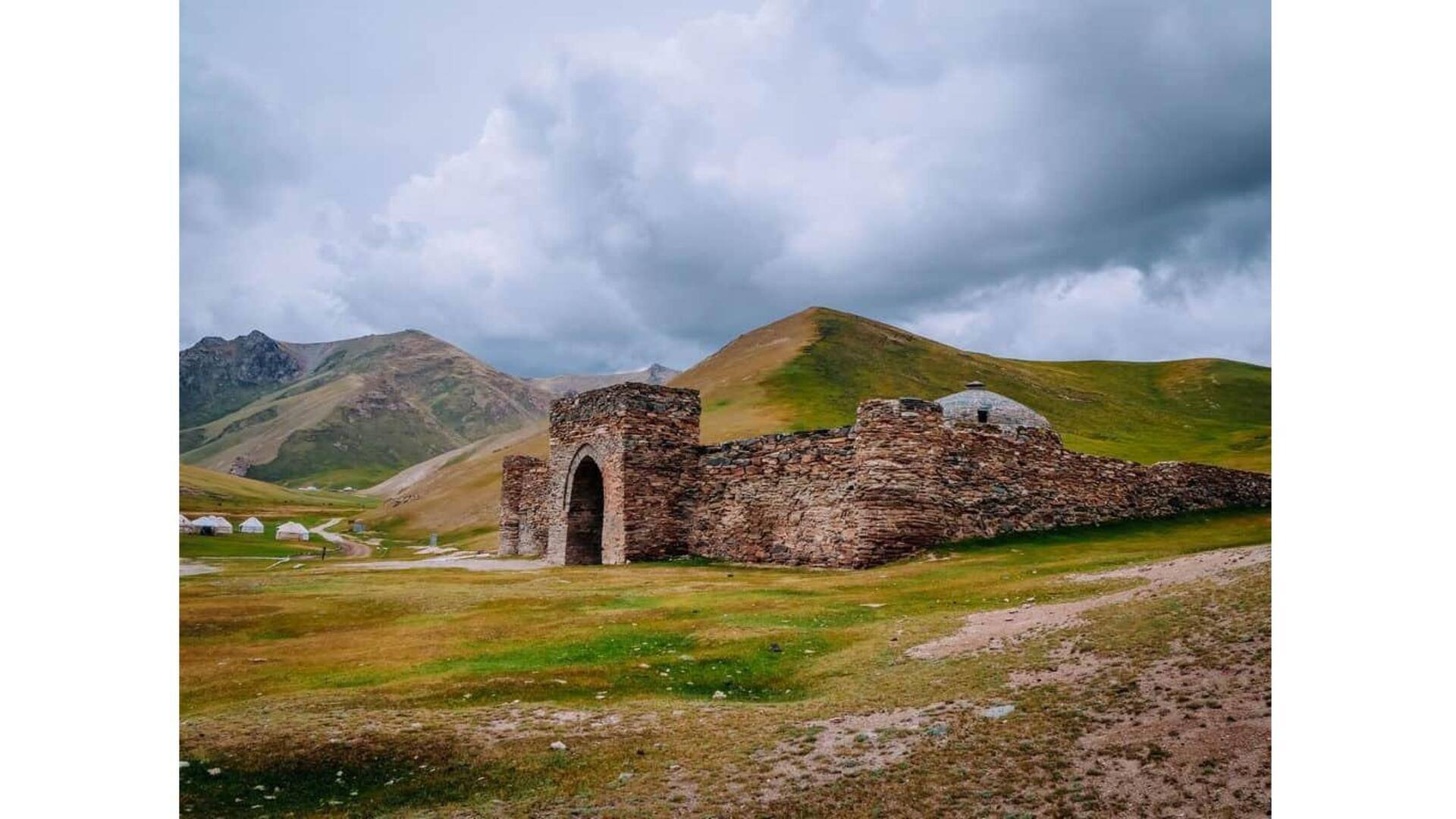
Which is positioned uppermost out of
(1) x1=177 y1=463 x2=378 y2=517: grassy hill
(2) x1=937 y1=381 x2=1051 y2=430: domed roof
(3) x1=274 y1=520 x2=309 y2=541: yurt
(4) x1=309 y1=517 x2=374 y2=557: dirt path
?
(2) x1=937 y1=381 x2=1051 y2=430: domed roof

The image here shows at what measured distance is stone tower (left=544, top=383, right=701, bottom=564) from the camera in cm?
2309

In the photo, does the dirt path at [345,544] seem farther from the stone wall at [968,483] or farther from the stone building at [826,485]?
the stone wall at [968,483]

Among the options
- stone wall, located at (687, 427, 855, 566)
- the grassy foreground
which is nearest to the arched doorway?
stone wall, located at (687, 427, 855, 566)

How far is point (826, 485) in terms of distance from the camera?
66.2 ft

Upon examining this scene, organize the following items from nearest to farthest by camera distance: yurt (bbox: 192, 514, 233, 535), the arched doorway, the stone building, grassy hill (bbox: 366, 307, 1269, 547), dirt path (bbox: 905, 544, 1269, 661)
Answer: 1. dirt path (bbox: 905, 544, 1269, 661)
2. the stone building
3. the arched doorway
4. yurt (bbox: 192, 514, 233, 535)
5. grassy hill (bbox: 366, 307, 1269, 547)

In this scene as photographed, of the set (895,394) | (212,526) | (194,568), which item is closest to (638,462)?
(194,568)

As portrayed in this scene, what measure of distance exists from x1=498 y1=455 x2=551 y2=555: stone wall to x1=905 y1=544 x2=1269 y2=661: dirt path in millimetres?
25869

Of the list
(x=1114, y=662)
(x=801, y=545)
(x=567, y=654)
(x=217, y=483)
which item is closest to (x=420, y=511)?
(x=217, y=483)

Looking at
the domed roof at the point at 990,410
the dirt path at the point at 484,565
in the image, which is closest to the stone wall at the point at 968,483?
the domed roof at the point at 990,410

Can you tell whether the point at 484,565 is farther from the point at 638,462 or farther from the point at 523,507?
the point at 523,507

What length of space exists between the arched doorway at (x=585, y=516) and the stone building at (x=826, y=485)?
0.04m

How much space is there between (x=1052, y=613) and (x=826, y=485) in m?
11.3

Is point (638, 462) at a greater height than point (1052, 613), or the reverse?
point (638, 462)

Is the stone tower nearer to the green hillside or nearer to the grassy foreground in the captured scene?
the grassy foreground
